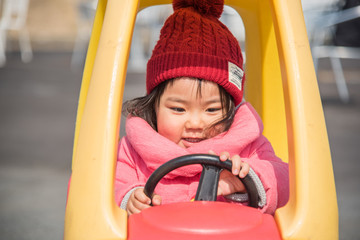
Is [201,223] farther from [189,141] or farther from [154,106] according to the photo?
[154,106]

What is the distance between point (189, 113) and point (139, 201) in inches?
13.7

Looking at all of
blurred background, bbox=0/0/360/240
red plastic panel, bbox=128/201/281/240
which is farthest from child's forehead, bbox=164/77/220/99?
blurred background, bbox=0/0/360/240

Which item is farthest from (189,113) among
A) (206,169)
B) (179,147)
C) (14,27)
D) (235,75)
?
(14,27)

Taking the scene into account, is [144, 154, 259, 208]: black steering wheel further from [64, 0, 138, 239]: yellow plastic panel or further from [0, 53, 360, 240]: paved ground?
[0, 53, 360, 240]: paved ground

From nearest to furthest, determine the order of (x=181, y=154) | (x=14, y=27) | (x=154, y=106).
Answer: (x=181, y=154) → (x=154, y=106) → (x=14, y=27)

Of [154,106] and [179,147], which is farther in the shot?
[154,106]

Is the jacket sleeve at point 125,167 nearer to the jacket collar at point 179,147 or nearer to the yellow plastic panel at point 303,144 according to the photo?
the jacket collar at point 179,147

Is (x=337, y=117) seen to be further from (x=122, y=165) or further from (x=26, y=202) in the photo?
(x=122, y=165)

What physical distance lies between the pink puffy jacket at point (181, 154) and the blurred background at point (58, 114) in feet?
3.06

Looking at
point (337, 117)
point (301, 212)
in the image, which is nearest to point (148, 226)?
point (301, 212)

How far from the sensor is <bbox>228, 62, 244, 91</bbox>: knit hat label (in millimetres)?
1519

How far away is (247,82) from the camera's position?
1.85 metres

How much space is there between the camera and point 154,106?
1.61m

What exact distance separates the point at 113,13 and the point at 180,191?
1.91 feet
